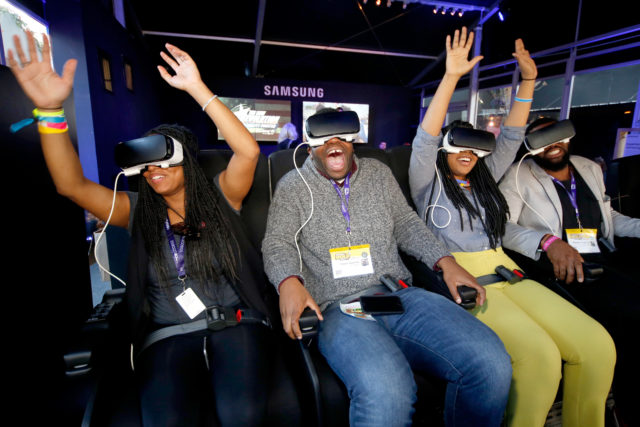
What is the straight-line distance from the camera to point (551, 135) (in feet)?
6.12

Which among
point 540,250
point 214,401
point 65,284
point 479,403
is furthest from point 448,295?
point 65,284

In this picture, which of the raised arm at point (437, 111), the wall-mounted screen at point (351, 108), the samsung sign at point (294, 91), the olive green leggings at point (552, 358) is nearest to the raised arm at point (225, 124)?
the raised arm at point (437, 111)

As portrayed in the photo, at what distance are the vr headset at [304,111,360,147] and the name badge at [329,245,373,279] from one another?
0.51 m

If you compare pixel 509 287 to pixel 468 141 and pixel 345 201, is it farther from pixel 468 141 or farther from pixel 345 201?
pixel 345 201

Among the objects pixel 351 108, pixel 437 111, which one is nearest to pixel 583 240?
pixel 437 111

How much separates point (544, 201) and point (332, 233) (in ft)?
4.34

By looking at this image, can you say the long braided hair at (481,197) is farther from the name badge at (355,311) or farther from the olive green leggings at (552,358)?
the name badge at (355,311)

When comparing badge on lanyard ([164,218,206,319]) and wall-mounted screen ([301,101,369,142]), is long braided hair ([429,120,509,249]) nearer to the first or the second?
badge on lanyard ([164,218,206,319])

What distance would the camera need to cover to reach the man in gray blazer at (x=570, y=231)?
1557 millimetres

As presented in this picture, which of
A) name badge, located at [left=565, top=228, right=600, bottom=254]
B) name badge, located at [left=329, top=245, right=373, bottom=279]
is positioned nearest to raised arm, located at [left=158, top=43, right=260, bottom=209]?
name badge, located at [left=329, top=245, right=373, bottom=279]

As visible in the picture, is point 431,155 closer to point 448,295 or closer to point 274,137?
point 448,295

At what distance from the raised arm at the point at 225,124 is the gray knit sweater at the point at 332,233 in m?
0.19

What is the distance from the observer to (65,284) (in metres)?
1.55

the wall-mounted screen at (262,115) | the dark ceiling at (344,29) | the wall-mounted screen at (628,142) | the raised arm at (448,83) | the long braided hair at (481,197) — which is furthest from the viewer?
the wall-mounted screen at (262,115)
